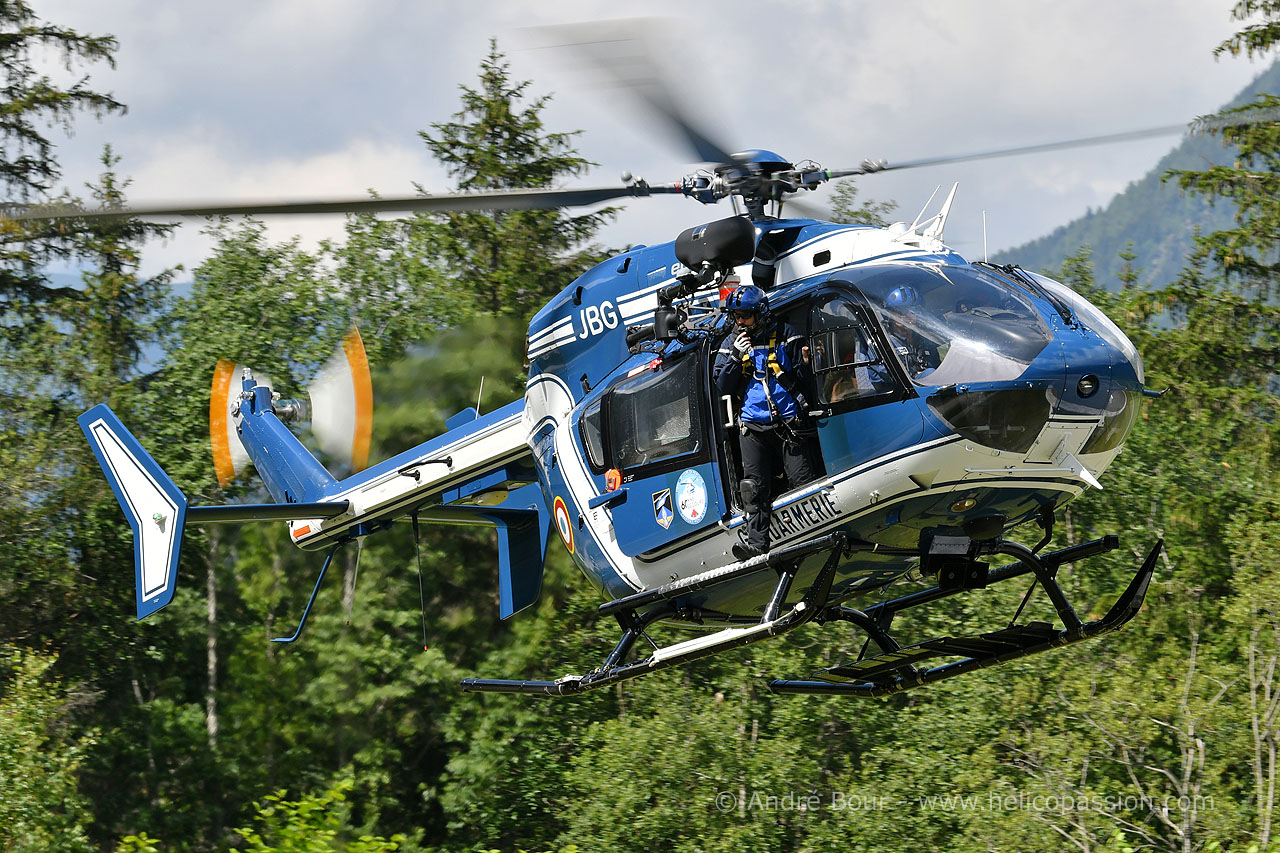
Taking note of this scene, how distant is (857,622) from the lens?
950cm

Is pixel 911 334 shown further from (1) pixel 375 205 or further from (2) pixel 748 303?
(1) pixel 375 205

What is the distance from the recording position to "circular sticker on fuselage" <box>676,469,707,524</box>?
8.52 m

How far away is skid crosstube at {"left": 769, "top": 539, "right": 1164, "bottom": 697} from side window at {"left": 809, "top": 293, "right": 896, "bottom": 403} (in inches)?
66.1

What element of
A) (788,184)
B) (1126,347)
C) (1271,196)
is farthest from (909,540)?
(1271,196)

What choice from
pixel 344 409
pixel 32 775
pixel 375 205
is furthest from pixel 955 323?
pixel 32 775

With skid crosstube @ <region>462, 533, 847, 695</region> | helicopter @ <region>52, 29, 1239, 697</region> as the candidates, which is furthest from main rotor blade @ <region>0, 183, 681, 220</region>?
skid crosstube @ <region>462, 533, 847, 695</region>

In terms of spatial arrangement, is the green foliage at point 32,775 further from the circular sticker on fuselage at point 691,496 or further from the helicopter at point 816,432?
the circular sticker on fuselage at point 691,496

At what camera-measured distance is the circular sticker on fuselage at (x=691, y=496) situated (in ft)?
27.9

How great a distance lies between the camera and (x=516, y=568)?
11.8 m

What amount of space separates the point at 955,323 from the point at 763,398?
49.3 inches

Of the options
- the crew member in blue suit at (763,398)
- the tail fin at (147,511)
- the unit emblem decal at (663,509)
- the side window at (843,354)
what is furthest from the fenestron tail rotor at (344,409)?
the side window at (843,354)

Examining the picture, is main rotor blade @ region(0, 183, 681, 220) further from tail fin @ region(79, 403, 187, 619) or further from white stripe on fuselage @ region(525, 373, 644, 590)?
tail fin @ region(79, 403, 187, 619)

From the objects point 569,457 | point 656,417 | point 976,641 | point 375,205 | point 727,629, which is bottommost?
point 976,641

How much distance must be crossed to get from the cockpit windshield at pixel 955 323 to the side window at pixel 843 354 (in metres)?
0.13
